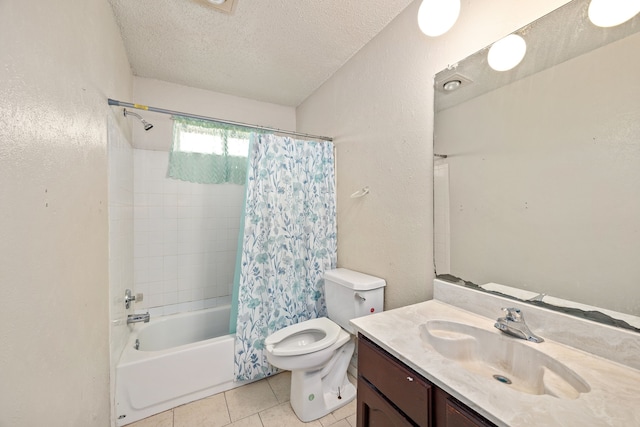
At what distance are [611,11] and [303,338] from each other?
202 cm

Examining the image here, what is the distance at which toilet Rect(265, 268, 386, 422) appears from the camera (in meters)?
1.41

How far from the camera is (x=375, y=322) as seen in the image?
1005 mm

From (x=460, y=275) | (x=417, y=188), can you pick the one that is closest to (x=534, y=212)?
(x=460, y=275)

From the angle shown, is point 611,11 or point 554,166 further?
point 554,166

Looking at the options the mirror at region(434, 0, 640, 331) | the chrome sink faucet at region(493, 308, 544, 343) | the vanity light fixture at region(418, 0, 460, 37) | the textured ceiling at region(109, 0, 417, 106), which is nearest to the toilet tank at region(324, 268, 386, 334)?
the mirror at region(434, 0, 640, 331)

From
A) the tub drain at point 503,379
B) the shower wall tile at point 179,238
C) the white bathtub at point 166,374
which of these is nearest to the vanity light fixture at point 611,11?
the tub drain at point 503,379

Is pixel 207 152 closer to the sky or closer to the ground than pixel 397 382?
closer to the sky

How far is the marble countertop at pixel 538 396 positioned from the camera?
0.53 meters

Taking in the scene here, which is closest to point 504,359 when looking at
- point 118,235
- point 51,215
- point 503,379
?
point 503,379

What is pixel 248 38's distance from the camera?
1647 millimetres

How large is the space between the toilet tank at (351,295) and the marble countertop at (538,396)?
59 cm

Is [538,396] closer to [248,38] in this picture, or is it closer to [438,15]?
[438,15]

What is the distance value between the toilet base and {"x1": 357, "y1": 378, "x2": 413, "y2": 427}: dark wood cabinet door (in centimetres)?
56

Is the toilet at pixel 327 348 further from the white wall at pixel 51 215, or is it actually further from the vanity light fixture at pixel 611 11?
the vanity light fixture at pixel 611 11
